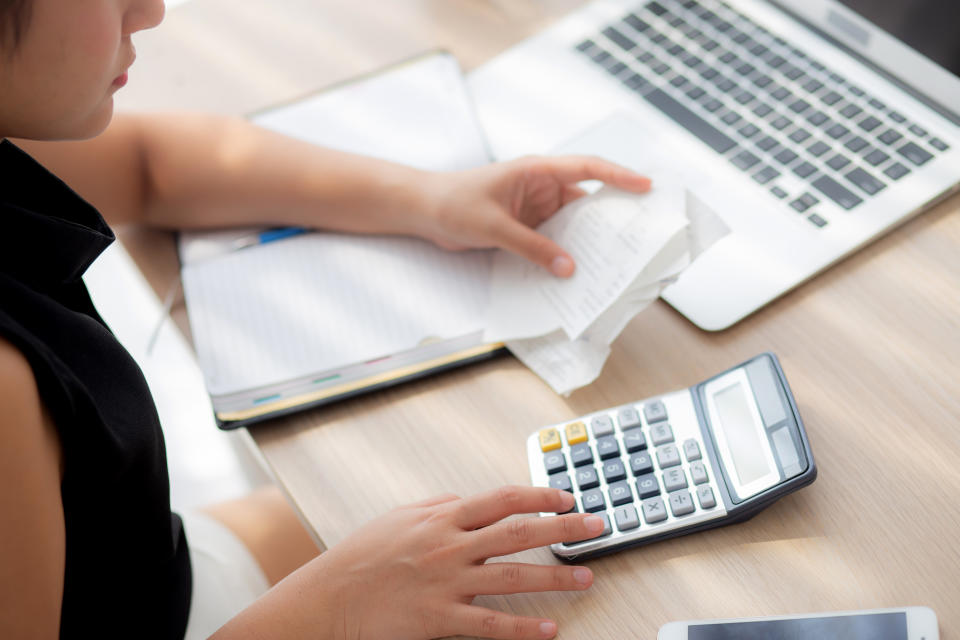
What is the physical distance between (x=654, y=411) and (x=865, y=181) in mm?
277

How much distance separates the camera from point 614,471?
0.54 metres

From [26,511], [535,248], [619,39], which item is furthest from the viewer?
[619,39]

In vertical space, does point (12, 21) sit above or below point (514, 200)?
above

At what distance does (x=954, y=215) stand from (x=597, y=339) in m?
0.31

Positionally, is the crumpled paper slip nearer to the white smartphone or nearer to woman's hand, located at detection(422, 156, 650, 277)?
woman's hand, located at detection(422, 156, 650, 277)

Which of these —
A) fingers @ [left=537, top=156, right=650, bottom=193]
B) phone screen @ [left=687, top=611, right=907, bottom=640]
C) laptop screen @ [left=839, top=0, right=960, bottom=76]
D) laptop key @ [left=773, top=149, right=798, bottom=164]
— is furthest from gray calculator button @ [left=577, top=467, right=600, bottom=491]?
laptop screen @ [left=839, top=0, right=960, bottom=76]

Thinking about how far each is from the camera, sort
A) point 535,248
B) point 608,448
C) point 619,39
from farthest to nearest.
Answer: point 619,39 < point 535,248 < point 608,448

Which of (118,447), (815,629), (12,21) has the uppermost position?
(12,21)

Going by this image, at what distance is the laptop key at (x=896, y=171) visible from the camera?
0.66m

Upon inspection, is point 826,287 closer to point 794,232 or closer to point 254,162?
point 794,232

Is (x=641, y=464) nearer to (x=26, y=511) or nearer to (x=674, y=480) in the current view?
(x=674, y=480)

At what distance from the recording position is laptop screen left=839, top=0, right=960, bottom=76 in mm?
648

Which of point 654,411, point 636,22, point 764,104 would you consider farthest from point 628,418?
point 636,22

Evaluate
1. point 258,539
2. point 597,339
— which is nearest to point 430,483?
point 597,339
